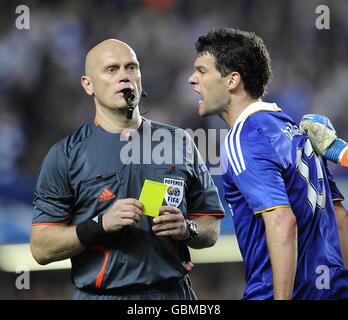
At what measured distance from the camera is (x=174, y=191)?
362 centimetres

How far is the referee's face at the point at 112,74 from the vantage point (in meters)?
3.68

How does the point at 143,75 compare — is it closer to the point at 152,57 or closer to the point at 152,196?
the point at 152,57

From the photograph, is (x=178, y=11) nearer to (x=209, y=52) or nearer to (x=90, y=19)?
(x=90, y=19)

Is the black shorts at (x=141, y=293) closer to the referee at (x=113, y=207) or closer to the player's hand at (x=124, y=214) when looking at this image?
the referee at (x=113, y=207)

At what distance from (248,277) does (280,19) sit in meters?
4.95

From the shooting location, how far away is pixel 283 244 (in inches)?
116

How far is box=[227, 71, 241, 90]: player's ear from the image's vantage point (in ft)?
11.5

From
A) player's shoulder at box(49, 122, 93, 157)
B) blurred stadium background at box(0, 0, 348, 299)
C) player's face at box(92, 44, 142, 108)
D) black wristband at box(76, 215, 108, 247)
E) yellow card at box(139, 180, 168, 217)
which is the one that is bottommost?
black wristband at box(76, 215, 108, 247)

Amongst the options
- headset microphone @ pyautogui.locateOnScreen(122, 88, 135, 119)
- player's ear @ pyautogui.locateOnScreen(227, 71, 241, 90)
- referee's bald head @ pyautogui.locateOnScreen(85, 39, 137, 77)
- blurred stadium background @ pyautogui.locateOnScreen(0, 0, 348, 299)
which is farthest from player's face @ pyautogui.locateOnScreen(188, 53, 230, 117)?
blurred stadium background @ pyautogui.locateOnScreen(0, 0, 348, 299)

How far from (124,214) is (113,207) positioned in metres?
0.09

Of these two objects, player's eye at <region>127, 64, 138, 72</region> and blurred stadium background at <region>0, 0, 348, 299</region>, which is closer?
player's eye at <region>127, 64, 138, 72</region>

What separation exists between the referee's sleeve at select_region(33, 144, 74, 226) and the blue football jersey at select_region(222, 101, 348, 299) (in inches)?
32.9

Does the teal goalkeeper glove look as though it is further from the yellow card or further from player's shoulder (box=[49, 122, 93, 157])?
player's shoulder (box=[49, 122, 93, 157])
